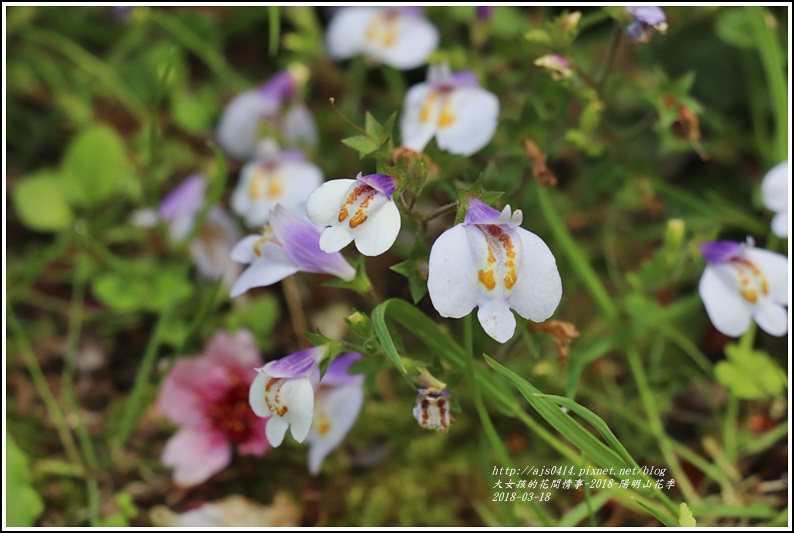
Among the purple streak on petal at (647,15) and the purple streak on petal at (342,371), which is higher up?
the purple streak on petal at (647,15)

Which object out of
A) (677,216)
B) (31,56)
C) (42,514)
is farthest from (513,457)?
(31,56)

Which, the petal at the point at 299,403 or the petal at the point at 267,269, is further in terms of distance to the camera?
the petal at the point at 267,269

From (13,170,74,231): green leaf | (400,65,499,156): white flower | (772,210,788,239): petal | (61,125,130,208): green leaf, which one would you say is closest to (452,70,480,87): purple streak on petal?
(400,65,499,156): white flower

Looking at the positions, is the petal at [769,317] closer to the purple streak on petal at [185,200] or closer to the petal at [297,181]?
the petal at [297,181]

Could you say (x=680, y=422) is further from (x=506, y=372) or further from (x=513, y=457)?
(x=506, y=372)

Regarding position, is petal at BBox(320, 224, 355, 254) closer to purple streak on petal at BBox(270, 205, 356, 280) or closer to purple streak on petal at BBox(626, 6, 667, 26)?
purple streak on petal at BBox(270, 205, 356, 280)

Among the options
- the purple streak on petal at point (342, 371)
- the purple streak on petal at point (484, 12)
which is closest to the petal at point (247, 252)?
the purple streak on petal at point (342, 371)
